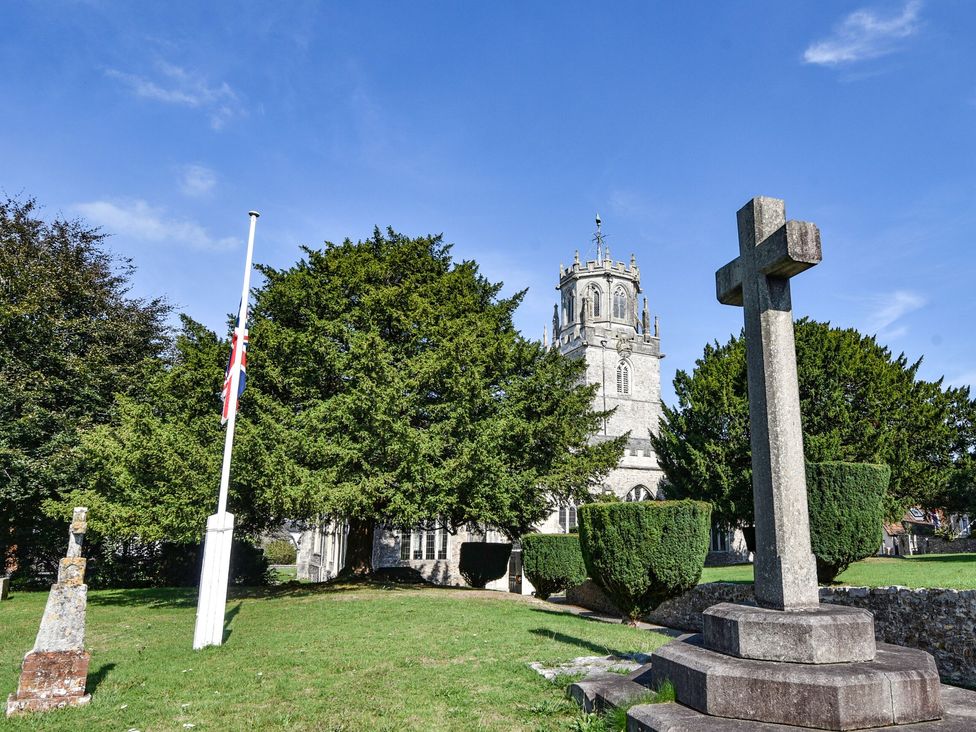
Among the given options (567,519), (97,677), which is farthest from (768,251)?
(567,519)

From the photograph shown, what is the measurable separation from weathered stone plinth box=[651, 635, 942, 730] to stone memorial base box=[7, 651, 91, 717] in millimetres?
5604

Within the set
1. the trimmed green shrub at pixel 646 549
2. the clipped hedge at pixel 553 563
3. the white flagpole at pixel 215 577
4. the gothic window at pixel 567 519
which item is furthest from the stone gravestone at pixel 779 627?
the gothic window at pixel 567 519

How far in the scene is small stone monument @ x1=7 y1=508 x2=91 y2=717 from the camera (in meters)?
5.73

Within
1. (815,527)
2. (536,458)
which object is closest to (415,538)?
(536,458)

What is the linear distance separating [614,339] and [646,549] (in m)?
41.6

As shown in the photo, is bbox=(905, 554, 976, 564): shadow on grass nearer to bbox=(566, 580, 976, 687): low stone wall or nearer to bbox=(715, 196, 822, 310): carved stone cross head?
bbox=(566, 580, 976, 687): low stone wall

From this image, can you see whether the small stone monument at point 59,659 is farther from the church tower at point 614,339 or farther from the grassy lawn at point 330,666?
the church tower at point 614,339

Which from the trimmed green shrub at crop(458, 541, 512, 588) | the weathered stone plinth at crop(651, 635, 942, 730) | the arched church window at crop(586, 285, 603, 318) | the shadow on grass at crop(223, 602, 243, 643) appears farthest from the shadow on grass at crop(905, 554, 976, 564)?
the arched church window at crop(586, 285, 603, 318)

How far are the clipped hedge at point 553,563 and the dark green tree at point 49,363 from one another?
1304 cm

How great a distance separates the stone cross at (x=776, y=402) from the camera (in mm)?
4828

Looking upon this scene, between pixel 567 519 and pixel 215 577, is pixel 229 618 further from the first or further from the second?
pixel 567 519

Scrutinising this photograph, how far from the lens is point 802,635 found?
4328mm

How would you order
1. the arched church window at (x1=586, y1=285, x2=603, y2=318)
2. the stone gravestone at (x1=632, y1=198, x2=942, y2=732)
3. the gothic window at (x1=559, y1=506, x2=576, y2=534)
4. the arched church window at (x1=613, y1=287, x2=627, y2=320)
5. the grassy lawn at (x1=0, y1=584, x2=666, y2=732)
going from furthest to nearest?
the arched church window at (x1=613, y1=287, x2=627, y2=320) → the arched church window at (x1=586, y1=285, x2=603, y2=318) → the gothic window at (x1=559, y1=506, x2=576, y2=534) → the grassy lawn at (x1=0, y1=584, x2=666, y2=732) → the stone gravestone at (x1=632, y1=198, x2=942, y2=732)

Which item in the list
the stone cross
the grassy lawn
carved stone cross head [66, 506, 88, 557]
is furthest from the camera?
carved stone cross head [66, 506, 88, 557]
